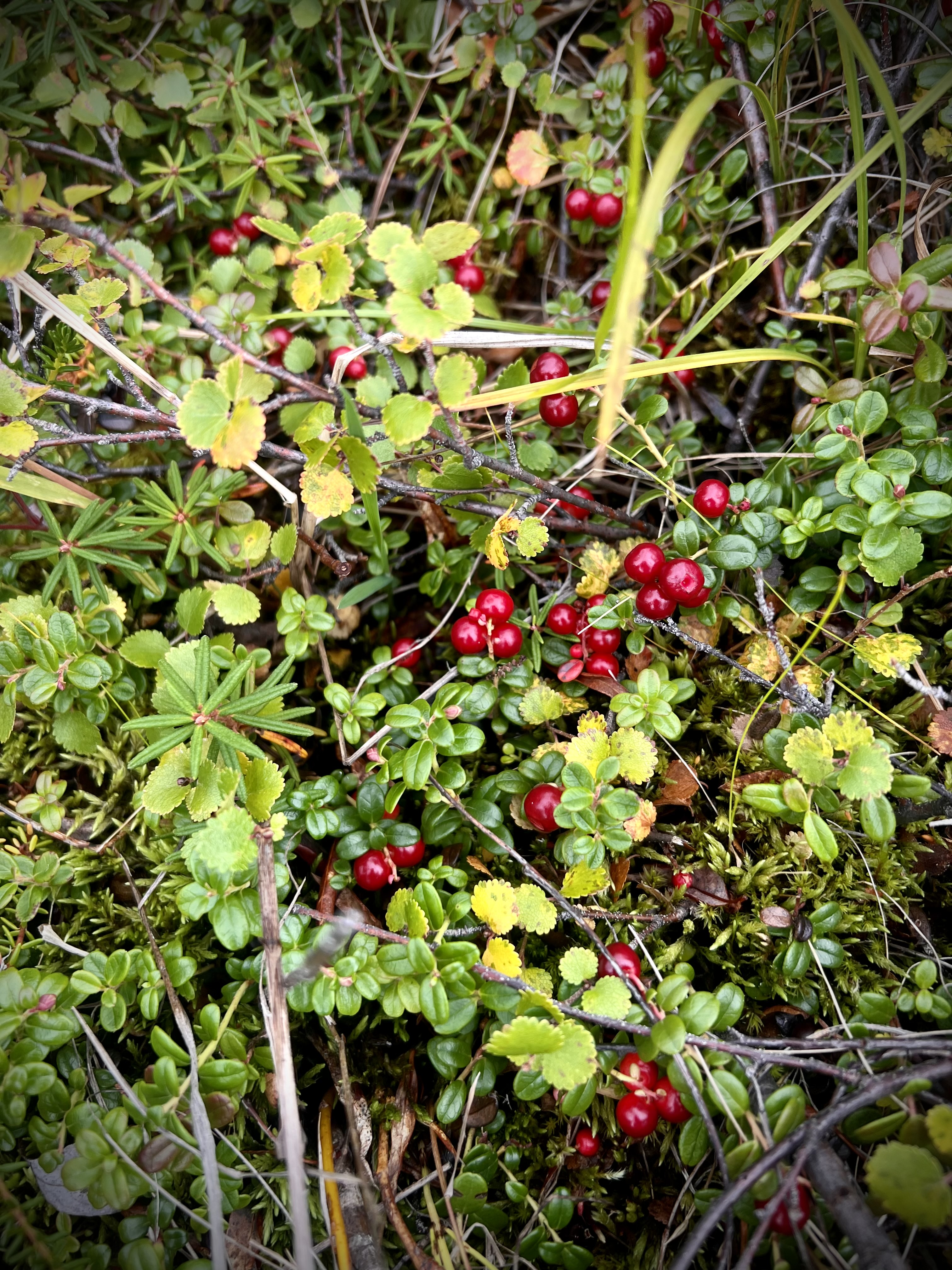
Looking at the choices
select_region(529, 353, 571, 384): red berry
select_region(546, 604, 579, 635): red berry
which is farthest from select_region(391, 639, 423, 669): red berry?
select_region(529, 353, 571, 384): red berry

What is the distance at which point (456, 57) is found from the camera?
3002 mm

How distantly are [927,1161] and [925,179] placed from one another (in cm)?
293

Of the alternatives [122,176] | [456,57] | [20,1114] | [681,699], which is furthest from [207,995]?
[456,57]

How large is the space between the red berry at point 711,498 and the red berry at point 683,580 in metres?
0.22

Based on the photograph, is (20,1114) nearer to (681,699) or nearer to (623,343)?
(681,699)

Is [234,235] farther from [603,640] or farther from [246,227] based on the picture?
[603,640]

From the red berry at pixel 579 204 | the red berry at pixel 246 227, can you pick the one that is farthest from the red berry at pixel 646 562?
the red berry at pixel 246 227

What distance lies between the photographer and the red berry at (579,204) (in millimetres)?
2932

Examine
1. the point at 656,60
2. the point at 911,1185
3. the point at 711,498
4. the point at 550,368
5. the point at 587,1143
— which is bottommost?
the point at 587,1143

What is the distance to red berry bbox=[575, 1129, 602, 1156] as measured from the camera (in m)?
2.06

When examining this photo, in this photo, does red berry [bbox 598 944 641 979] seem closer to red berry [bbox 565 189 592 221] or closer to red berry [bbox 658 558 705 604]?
red berry [bbox 658 558 705 604]

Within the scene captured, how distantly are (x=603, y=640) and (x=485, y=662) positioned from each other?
38cm

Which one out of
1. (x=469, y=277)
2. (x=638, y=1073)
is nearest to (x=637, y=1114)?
(x=638, y=1073)

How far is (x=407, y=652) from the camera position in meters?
2.55
